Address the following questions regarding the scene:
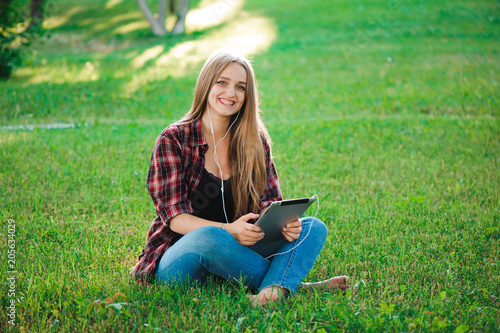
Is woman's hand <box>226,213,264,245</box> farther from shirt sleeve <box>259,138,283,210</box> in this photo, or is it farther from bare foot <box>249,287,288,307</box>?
shirt sleeve <box>259,138,283,210</box>

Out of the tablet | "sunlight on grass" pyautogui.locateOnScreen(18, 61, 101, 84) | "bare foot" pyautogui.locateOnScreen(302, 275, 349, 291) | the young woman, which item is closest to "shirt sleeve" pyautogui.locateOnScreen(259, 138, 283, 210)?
the young woman

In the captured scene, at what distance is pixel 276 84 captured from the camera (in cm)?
1185

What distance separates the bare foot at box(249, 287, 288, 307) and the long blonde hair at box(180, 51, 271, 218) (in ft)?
2.03

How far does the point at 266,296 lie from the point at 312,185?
2837 millimetres

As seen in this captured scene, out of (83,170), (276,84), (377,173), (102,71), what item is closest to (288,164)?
(377,173)

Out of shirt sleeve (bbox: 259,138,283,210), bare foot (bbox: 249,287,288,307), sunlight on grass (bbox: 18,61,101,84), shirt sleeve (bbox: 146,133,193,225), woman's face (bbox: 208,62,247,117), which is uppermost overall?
woman's face (bbox: 208,62,247,117)

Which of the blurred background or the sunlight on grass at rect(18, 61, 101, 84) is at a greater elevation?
the sunlight on grass at rect(18, 61, 101, 84)

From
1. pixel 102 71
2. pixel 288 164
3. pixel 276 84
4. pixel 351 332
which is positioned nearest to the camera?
pixel 351 332

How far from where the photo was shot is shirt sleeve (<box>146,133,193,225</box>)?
10.3ft

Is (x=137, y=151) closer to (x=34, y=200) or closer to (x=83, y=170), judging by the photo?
(x=83, y=170)

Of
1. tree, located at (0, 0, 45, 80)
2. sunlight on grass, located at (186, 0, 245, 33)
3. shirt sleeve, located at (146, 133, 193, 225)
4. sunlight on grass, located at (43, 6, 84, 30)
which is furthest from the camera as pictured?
sunlight on grass, located at (43, 6, 84, 30)

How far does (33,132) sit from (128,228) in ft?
12.2

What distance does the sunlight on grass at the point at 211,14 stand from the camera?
22.5 meters

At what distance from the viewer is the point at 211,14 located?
24297 millimetres
